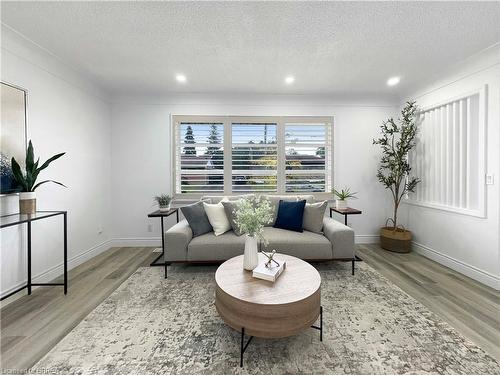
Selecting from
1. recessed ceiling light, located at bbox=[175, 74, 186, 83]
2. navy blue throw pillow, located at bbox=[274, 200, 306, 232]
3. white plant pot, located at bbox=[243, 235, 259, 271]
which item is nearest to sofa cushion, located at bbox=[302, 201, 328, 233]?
navy blue throw pillow, located at bbox=[274, 200, 306, 232]

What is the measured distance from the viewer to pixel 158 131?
12.9 feet

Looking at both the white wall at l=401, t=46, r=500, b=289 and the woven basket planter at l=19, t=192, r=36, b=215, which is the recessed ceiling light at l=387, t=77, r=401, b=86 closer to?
the white wall at l=401, t=46, r=500, b=289

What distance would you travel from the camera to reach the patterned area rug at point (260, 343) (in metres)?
1.50

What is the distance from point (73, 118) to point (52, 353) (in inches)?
112

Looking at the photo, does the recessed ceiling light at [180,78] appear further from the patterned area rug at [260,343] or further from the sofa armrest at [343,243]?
the sofa armrest at [343,243]

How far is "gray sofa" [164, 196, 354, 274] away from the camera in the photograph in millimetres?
2779

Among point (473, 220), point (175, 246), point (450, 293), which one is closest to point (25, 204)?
point (175, 246)

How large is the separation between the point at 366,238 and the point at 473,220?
1567mm

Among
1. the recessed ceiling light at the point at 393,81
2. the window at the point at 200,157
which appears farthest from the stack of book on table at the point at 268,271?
the recessed ceiling light at the point at 393,81

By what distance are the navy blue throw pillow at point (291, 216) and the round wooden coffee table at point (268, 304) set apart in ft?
4.08

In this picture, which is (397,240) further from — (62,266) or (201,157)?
(62,266)

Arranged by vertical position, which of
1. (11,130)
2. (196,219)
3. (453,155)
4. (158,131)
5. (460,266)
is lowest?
(460,266)

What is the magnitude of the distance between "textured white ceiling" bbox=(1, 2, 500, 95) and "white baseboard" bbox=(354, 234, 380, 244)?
2633 mm

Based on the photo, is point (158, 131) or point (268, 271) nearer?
point (268, 271)
